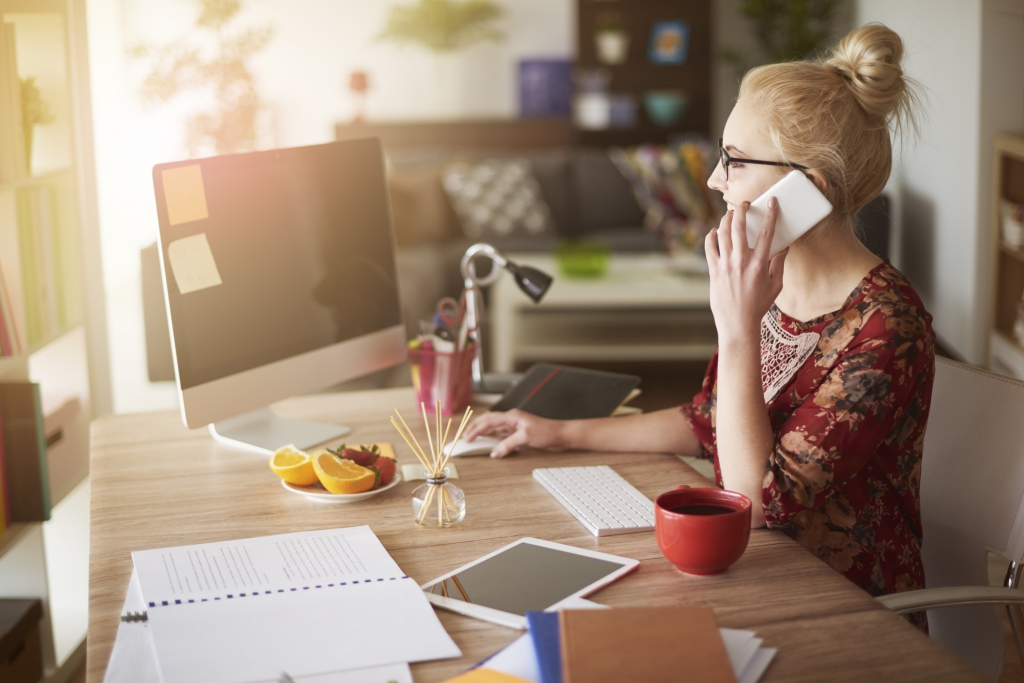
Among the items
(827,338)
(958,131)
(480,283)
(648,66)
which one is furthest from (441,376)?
(648,66)

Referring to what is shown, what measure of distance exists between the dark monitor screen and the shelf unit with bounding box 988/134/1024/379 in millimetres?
2179

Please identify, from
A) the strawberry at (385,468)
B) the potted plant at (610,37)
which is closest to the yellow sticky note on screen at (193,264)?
the strawberry at (385,468)

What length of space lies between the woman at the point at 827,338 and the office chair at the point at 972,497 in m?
0.07

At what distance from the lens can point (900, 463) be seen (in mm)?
1176

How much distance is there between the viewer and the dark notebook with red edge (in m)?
1.53

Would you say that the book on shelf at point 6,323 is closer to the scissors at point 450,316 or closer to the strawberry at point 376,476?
the scissors at point 450,316

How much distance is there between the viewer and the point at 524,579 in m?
0.95

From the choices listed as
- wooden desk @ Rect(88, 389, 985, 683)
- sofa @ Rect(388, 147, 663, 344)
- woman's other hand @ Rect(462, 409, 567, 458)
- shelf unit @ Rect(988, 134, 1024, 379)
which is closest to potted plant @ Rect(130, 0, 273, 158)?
sofa @ Rect(388, 147, 663, 344)

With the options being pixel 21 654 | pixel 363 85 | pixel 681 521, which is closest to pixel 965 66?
pixel 681 521

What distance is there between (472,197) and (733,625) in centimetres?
459

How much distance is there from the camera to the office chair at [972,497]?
118 cm

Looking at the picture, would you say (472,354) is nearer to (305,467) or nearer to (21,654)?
(305,467)

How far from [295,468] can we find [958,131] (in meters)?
Answer: 2.66

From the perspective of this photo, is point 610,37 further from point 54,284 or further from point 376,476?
point 376,476
